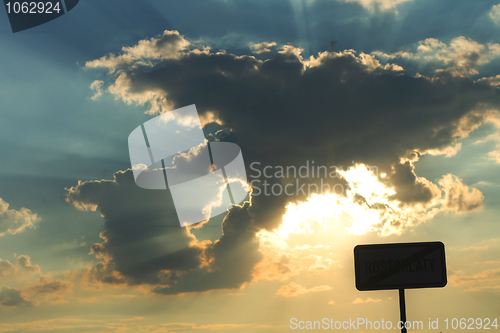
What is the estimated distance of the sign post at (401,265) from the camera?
920 cm

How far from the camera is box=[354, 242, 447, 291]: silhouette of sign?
920cm

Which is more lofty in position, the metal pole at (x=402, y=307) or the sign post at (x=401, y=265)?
the sign post at (x=401, y=265)

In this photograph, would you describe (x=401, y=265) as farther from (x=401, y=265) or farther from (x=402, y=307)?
(x=402, y=307)

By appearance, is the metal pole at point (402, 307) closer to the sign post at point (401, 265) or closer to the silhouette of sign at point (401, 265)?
the sign post at point (401, 265)

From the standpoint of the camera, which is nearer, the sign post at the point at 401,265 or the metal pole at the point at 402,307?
the metal pole at the point at 402,307

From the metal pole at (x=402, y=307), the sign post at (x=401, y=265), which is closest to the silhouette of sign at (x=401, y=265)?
the sign post at (x=401, y=265)

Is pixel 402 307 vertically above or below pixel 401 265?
below

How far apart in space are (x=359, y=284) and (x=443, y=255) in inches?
97.8

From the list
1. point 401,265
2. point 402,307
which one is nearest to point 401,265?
point 401,265

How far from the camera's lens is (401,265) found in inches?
365

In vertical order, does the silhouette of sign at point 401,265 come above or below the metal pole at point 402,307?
above

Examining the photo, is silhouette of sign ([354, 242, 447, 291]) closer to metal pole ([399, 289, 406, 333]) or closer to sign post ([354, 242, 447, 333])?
sign post ([354, 242, 447, 333])

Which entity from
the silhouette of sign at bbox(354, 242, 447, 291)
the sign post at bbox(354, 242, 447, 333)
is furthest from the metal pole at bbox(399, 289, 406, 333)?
the silhouette of sign at bbox(354, 242, 447, 291)

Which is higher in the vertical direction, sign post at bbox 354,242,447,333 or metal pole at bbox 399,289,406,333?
sign post at bbox 354,242,447,333
